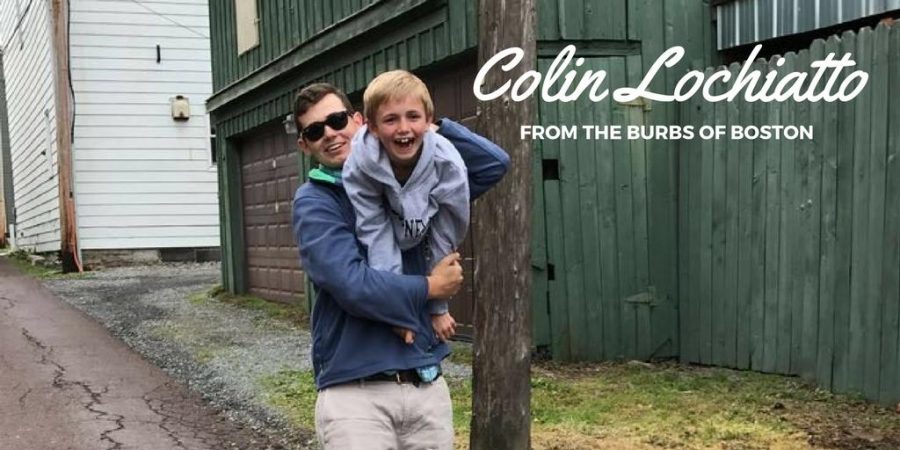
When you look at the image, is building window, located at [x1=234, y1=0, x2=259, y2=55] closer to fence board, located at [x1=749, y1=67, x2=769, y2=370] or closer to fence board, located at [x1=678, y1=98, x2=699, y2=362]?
fence board, located at [x1=678, y1=98, x2=699, y2=362]

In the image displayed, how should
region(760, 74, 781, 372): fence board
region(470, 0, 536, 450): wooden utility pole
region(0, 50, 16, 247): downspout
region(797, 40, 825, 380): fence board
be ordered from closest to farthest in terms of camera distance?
region(470, 0, 536, 450): wooden utility pole
region(797, 40, 825, 380): fence board
region(760, 74, 781, 372): fence board
region(0, 50, 16, 247): downspout

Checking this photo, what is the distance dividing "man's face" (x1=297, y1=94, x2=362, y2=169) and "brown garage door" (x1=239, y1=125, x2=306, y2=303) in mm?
8486

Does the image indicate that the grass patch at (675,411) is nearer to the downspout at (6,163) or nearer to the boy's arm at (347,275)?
the boy's arm at (347,275)

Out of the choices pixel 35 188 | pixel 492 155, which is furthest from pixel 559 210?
pixel 35 188

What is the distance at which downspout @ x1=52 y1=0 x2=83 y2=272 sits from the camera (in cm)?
1609

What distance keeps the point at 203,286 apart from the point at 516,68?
11.1 meters

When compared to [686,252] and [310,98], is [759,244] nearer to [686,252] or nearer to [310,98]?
[686,252]

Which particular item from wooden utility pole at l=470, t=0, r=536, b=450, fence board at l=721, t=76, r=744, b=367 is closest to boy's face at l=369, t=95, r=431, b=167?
wooden utility pole at l=470, t=0, r=536, b=450

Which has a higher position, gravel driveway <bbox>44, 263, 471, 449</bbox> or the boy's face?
the boy's face

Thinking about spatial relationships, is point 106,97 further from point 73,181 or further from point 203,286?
point 203,286

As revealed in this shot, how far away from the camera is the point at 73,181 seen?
16.6m

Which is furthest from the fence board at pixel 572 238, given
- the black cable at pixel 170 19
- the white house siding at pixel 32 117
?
the white house siding at pixel 32 117

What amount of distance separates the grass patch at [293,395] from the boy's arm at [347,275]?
3173mm

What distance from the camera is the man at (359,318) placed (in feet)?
7.22
